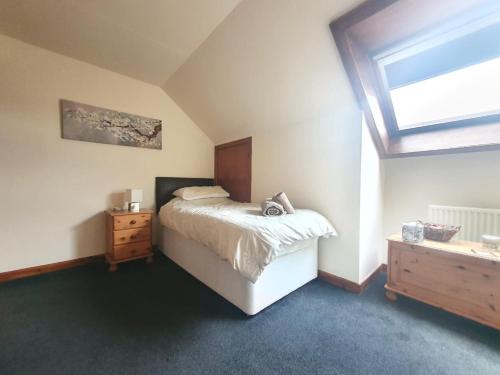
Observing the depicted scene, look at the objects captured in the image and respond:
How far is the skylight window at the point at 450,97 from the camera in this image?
1.64 m

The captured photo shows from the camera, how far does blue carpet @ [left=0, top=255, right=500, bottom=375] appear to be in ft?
3.95

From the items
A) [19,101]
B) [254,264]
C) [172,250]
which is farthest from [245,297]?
[19,101]

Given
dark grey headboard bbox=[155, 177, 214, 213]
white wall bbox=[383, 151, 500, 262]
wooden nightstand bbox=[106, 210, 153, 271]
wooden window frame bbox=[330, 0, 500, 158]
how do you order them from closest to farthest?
wooden window frame bbox=[330, 0, 500, 158] < white wall bbox=[383, 151, 500, 262] < wooden nightstand bbox=[106, 210, 153, 271] < dark grey headboard bbox=[155, 177, 214, 213]

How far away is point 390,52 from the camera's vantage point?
169 cm

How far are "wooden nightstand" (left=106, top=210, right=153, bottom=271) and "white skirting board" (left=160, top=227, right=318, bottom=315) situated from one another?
19.1 inches

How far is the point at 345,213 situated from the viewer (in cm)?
212

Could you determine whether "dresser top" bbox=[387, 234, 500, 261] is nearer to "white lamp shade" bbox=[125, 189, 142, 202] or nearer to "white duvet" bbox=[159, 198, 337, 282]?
"white duvet" bbox=[159, 198, 337, 282]

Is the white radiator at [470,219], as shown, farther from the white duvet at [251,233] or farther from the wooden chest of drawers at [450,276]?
the white duvet at [251,233]

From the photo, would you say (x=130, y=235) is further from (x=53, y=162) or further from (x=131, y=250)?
(x=53, y=162)

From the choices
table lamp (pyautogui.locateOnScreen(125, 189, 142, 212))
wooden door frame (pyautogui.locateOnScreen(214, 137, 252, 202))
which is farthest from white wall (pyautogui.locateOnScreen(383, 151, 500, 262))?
table lamp (pyautogui.locateOnScreen(125, 189, 142, 212))

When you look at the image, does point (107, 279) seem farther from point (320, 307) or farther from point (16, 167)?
point (320, 307)

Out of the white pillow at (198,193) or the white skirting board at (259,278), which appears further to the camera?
the white pillow at (198,193)

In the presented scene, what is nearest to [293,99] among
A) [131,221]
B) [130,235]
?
[131,221]

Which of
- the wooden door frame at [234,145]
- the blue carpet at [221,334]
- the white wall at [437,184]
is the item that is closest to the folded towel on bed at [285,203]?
the blue carpet at [221,334]
